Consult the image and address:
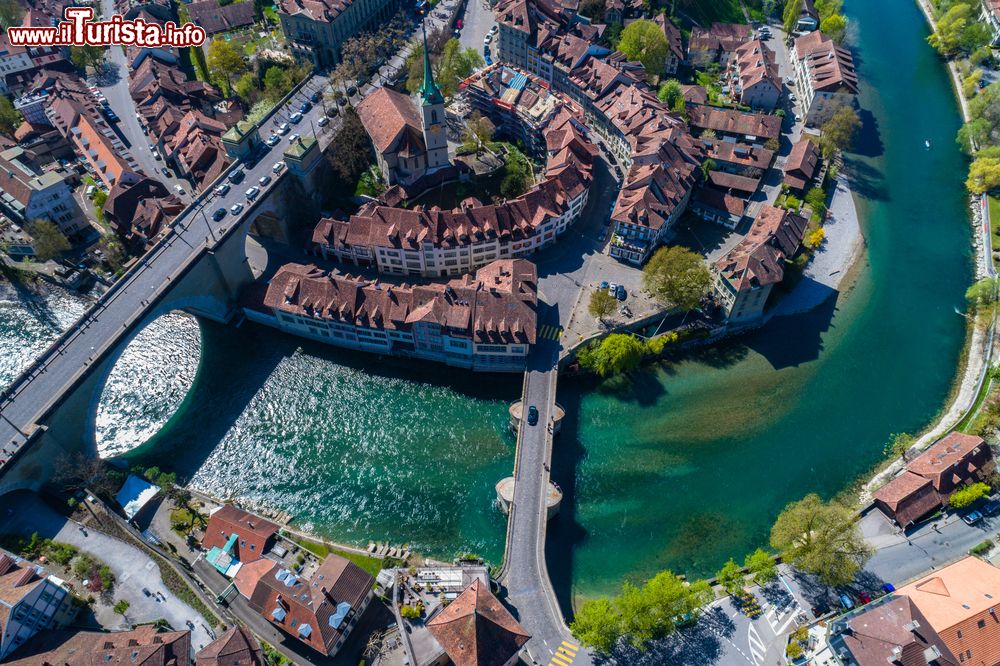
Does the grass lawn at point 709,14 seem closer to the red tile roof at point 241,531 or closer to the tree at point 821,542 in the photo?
the tree at point 821,542

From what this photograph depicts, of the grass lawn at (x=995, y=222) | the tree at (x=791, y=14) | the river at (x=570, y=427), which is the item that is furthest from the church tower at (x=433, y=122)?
the tree at (x=791, y=14)

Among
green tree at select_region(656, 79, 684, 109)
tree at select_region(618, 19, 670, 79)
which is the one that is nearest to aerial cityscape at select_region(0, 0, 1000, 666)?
tree at select_region(618, 19, 670, 79)

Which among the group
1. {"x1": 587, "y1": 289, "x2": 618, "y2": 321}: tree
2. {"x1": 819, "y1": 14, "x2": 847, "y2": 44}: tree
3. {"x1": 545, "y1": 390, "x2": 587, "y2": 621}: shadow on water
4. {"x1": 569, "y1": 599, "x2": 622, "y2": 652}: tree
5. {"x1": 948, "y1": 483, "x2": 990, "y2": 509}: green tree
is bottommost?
{"x1": 545, "y1": 390, "x2": 587, "y2": 621}: shadow on water

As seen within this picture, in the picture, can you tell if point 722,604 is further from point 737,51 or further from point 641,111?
point 737,51

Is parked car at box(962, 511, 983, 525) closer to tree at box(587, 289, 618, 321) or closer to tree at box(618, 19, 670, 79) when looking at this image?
tree at box(587, 289, 618, 321)

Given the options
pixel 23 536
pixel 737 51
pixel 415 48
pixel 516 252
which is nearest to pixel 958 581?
pixel 516 252

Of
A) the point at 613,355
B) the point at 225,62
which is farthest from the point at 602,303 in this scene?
the point at 225,62

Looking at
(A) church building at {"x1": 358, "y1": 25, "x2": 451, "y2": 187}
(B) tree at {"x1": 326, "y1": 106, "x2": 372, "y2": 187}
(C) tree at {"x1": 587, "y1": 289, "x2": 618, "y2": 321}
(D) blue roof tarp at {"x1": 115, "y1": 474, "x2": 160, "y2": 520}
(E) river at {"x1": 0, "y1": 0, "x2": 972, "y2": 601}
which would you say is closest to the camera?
(D) blue roof tarp at {"x1": 115, "y1": 474, "x2": 160, "y2": 520}
